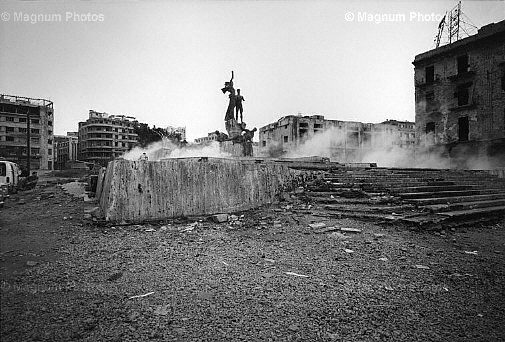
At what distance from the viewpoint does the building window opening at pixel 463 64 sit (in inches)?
881

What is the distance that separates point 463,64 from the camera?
22.7 m

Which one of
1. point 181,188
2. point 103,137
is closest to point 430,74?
point 181,188

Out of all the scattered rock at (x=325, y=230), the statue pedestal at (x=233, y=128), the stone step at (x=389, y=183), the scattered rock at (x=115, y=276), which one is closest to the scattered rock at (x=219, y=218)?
the scattered rock at (x=325, y=230)

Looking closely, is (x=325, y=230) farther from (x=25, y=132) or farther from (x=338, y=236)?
(x=25, y=132)

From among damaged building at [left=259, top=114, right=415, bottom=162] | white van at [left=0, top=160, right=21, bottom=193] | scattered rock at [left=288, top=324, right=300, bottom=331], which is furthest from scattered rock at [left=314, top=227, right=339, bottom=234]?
damaged building at [left=259, top=114, right=415, bottom=162]

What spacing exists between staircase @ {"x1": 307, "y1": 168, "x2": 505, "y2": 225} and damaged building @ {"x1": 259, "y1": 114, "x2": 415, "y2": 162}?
95.8 ft

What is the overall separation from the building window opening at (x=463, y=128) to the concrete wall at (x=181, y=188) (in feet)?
71.9

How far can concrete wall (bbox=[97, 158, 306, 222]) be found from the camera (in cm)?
582

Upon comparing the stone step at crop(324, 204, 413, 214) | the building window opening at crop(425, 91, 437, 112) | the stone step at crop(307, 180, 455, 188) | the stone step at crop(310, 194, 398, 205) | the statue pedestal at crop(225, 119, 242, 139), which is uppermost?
the building window opening at crop(425, 91, 437, 112)

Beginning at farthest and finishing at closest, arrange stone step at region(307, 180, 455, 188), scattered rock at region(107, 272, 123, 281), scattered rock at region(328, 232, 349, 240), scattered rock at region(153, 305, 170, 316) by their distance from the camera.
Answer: stone step at region(307, 180, 455, 188) < scattered rock at region(328, 232, 349, 240) < scattered rock at region(107, 272, 123, 281) < scattered rock at region(153, 305, 170, 316)

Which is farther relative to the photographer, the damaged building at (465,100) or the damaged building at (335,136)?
the damaged building at (335,136)

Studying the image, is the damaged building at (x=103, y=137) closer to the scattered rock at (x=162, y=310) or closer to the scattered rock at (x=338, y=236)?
the scattered rock at (x=338, y=236)

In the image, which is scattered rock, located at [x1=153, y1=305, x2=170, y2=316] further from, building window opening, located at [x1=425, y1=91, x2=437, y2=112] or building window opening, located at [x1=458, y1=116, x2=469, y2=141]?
building window opening, located at [x1=425, y1=91, x2=437, y2=112]

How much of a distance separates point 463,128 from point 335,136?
19355 mm
